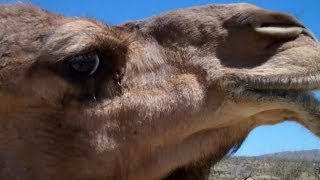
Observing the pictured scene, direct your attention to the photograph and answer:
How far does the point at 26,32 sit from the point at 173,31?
96 cm

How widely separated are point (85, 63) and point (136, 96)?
0.37m

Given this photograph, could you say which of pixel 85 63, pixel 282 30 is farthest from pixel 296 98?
pixel 85 63

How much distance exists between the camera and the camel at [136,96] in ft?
11.5

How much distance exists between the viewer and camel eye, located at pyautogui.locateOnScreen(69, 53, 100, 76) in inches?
142

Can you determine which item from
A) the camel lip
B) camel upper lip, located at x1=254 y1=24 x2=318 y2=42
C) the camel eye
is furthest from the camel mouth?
the camel eye

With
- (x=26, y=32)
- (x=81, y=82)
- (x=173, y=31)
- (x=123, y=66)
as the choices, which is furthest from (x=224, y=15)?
(x=26, y=32)

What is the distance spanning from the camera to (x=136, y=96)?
3.71 meters

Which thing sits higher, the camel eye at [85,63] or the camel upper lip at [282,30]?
the camel upper lip at [282,30]

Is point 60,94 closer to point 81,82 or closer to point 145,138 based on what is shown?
point 81,82

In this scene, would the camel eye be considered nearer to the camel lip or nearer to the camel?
the camel

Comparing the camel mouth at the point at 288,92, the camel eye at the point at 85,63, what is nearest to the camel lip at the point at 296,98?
the camel mouth at the point at 288,92

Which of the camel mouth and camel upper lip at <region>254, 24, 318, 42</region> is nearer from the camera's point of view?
the camel mouth

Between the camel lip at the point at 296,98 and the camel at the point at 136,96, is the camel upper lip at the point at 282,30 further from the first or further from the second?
the camel lip at the point at 296,98

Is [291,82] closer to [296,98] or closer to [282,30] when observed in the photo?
[296,98]
